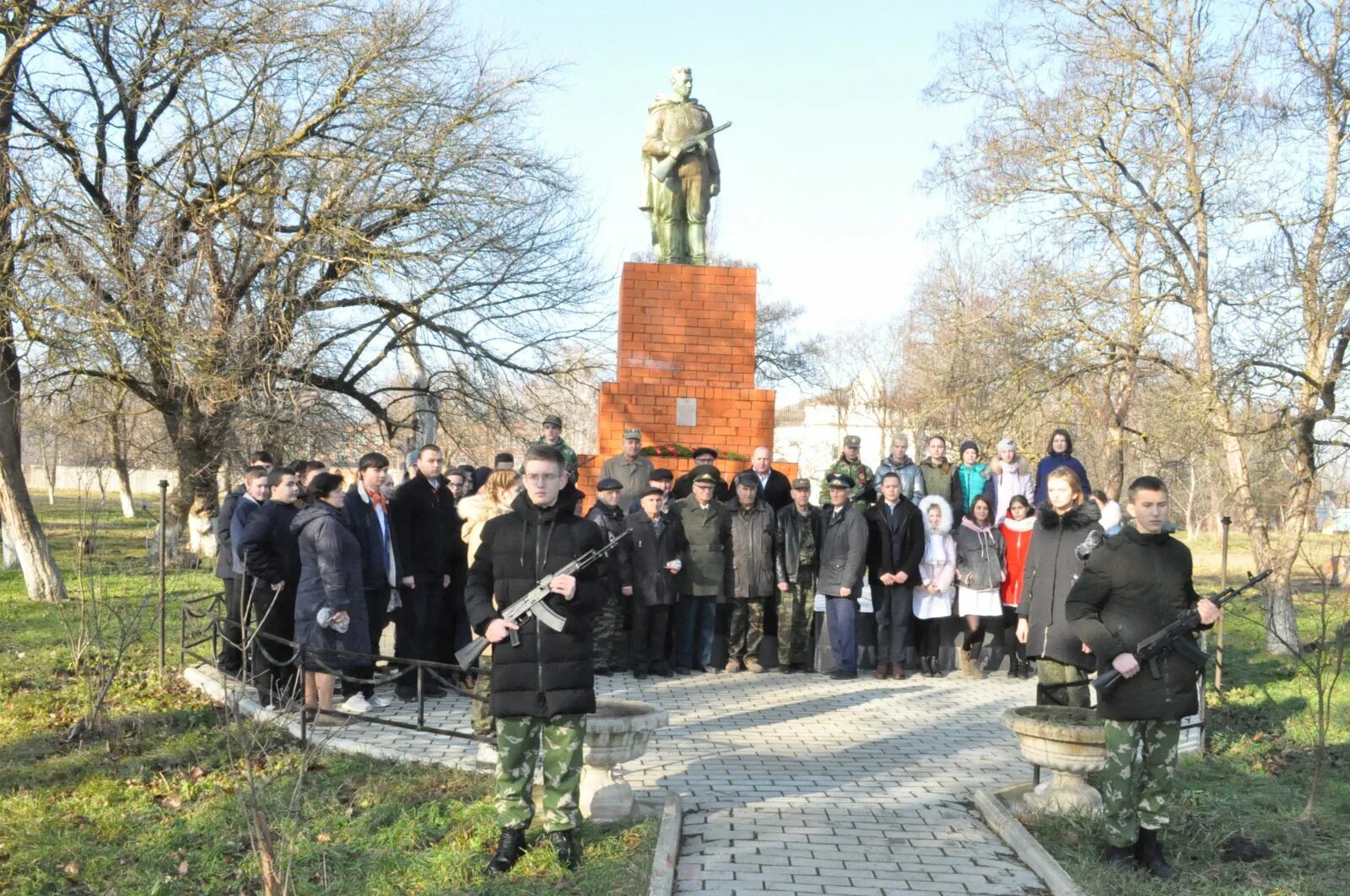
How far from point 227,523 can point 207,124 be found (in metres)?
10.8

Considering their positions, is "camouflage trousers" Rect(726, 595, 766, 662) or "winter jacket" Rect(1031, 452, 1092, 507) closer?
"winter jacket" Rect(1031, 452, 1092, 507)

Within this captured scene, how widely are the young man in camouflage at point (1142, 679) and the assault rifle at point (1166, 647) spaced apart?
0.09 ft

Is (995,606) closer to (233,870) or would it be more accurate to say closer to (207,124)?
(233,870)

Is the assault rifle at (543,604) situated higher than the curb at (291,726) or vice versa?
the assault rifle at (543,604)

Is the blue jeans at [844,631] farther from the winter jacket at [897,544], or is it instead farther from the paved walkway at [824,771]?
the winter jacket at [897,544]

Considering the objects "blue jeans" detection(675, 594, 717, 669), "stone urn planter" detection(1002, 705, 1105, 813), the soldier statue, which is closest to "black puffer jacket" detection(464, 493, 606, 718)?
"stone urn planter" detection(1002, 705, 1105, 813)

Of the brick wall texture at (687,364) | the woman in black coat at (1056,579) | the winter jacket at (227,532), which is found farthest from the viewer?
the brick wall texture at (687,364)

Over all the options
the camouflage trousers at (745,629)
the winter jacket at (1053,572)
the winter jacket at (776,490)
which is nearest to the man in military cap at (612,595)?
the camouflage trousers at (745,629)

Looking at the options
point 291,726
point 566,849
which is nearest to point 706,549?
point 291,726

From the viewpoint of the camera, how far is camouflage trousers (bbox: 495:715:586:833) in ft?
18.4

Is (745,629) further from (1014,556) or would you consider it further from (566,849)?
(566,849)

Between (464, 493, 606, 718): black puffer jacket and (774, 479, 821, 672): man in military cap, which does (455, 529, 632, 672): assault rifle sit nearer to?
(464, 493, 606, 718): black puffer jacket

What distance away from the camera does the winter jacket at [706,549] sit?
11.0m

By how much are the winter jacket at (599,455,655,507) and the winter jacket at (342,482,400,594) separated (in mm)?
3304
